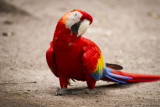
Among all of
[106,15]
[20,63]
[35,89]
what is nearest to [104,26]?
[106,15]

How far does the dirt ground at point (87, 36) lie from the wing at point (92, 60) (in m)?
0.31

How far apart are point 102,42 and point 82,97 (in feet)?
9.49

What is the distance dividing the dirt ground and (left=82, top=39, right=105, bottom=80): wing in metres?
0.31

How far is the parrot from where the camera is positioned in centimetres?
240

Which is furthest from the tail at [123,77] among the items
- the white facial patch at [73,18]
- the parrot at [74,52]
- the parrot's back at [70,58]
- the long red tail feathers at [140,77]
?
the white facial patch at [73,18]

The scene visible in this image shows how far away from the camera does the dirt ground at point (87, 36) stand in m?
2.59

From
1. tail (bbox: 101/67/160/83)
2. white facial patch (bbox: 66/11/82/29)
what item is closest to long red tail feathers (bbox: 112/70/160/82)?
tail (bbox: 101/67/160/83)

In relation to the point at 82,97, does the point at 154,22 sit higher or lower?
higher

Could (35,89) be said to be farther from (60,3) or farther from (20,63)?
(60,3)

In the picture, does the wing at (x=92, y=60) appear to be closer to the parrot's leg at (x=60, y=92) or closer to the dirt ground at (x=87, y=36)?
the dirt ground at (x=87, y=36)

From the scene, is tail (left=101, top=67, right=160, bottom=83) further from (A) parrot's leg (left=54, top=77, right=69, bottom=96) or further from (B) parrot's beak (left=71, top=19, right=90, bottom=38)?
(B) parrot's beak (left=71, top=19, right=90, bottom=38)

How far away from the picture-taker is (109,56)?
4637 mm

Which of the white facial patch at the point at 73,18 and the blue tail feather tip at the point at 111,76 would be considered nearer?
the white facial patch at the point at 73,18

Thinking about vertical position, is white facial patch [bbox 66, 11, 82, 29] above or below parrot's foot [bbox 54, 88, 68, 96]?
above
